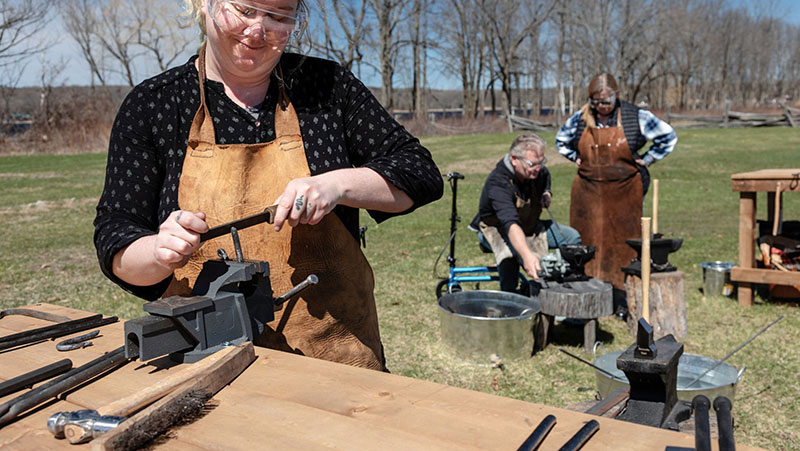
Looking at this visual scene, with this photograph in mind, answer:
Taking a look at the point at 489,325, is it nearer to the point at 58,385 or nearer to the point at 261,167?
the point at 261,167

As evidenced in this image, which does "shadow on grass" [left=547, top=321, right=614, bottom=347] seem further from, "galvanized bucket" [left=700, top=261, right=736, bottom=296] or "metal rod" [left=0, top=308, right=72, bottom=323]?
"metal rod" [left=0, top=308, right=72, bottom=323]

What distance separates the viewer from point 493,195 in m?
5.11

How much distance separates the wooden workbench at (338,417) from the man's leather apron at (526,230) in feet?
13.3

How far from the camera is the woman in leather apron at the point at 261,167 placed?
1625 millimetres

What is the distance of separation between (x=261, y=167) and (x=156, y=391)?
0.69 m

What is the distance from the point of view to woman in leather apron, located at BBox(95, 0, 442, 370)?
162 cm

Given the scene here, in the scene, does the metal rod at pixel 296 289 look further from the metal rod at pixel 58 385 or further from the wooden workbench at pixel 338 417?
the metal rod at pixel 58 385

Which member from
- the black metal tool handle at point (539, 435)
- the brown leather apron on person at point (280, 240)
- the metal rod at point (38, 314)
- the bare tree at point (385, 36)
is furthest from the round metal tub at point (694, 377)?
the bare tree at point (385, 36)

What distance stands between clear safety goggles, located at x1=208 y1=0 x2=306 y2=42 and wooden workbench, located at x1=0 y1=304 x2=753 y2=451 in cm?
82

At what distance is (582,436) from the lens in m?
1.06

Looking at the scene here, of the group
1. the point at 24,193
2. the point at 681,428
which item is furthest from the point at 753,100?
the point at 681,428

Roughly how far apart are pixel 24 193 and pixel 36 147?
42.1ft

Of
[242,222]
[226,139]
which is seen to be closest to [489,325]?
[226,139]

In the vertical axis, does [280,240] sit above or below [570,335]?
above
